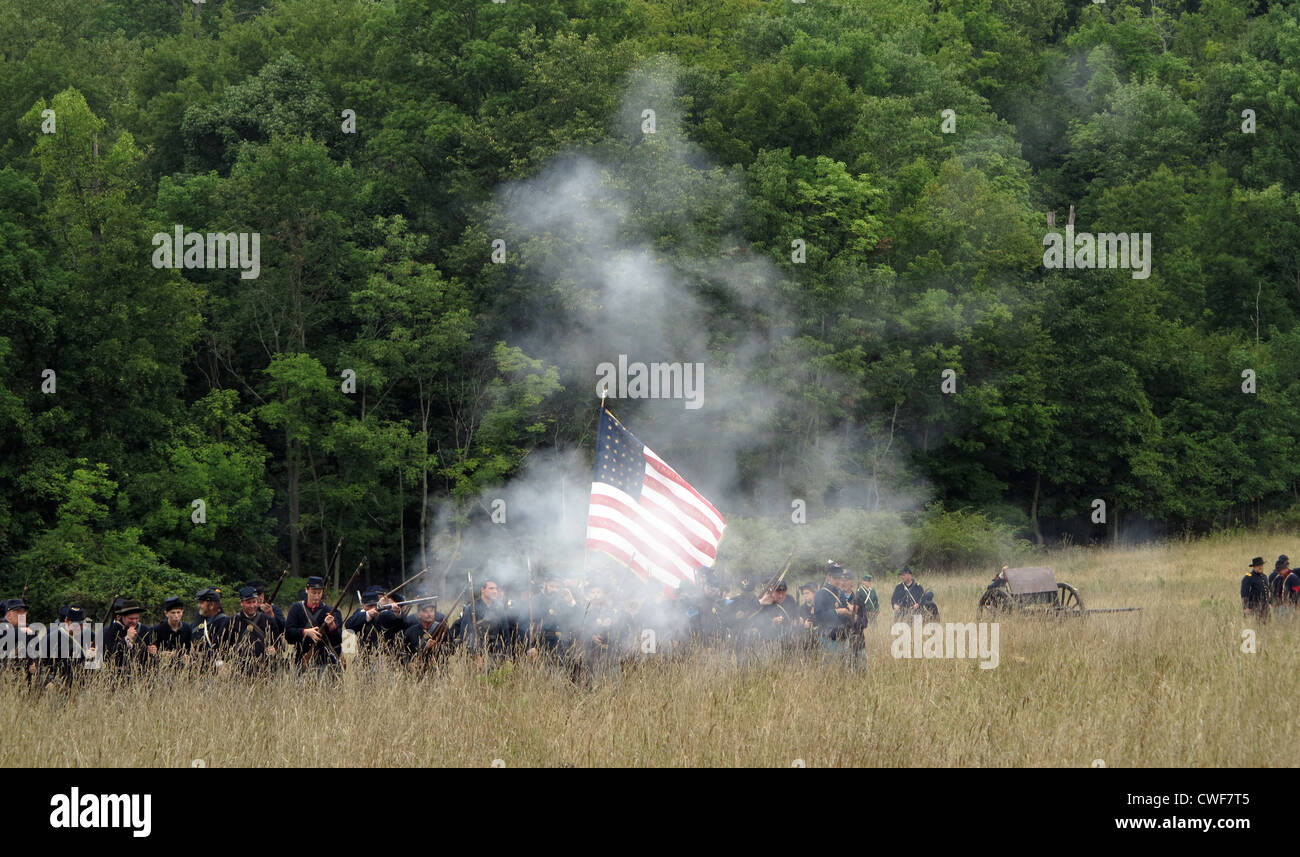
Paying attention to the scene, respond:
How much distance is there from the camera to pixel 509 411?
41656mm

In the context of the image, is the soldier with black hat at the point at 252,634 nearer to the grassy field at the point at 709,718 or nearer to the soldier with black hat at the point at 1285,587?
the grassy field at the point at 709,718

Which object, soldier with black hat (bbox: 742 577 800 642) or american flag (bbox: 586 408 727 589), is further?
soldier with black hat (bbox: 742 577 800 642)

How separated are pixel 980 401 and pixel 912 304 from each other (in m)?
3.72

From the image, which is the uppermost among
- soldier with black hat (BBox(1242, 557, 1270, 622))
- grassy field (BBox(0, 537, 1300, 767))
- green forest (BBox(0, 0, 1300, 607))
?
green forest (BBox(0, 0, 1300, 607))

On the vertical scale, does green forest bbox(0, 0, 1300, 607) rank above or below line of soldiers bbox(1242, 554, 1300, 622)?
above

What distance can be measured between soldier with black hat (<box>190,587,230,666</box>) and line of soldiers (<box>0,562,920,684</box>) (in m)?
0.01

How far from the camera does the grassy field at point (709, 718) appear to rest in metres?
10.6

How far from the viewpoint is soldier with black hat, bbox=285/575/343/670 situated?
1366 centimetres

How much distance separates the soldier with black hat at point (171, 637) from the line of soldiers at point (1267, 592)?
11.8 metres

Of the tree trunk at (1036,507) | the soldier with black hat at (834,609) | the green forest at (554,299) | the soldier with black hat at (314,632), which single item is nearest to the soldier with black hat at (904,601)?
the soldier with black hat at (834,609)

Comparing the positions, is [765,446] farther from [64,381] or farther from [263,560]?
[64,381]

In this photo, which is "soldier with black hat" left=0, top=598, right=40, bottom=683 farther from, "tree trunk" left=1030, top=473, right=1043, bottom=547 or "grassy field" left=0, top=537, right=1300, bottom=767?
"tree trunk" left=1030, top=473, right=1043, bottom=547

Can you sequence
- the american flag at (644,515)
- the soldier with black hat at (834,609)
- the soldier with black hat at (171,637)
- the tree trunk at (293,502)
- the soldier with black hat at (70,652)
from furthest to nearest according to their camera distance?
the tree trunk at (293,502) → the soldier with black hat at (834,609) → the soldier with black hat at (171,637) → the american flag at (644,515) → the soldier with black hat at (70,652)

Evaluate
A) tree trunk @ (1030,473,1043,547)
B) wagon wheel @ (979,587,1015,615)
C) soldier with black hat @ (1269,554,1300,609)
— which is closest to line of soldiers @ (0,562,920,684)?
wagon wheel @ (979,587,1015,615)
